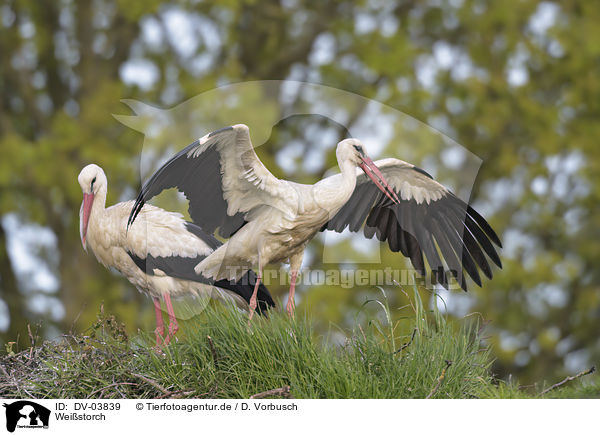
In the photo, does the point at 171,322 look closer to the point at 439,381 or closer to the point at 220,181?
the point at 220,181

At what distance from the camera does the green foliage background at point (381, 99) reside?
5.64 metres

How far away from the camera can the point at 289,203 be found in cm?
273

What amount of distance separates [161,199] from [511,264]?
399 cm

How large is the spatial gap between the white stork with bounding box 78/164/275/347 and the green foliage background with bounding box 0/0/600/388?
2204 millimetres

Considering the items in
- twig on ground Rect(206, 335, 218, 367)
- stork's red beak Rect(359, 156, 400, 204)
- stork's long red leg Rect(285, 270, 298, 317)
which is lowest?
twig on ground Rect(206, 335, 218, 367)

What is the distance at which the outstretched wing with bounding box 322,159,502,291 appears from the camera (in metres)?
3.01

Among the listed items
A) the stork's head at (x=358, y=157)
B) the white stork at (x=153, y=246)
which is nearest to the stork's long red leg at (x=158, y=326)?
the white stork at (x=153, y=246)

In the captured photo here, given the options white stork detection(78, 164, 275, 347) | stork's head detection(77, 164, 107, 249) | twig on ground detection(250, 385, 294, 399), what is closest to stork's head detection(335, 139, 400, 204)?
white stork detection(78, 164, 275, 347)

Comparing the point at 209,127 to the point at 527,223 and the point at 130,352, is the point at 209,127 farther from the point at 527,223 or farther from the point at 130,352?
the point at 527,223

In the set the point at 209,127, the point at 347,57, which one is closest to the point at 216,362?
the point at 209,127

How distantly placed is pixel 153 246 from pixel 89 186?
36 cm

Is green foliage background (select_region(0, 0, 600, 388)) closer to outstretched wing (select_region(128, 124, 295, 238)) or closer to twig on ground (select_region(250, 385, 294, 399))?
outstretched wing (select_region(128, 124, 295, 238))
